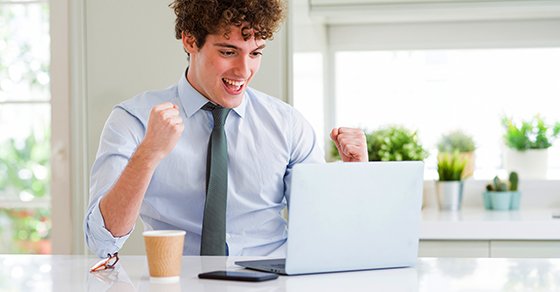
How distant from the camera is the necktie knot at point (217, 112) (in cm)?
230

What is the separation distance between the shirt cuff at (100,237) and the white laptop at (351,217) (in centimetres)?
41

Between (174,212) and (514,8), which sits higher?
(514,8)

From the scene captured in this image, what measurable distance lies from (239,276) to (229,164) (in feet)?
2.34

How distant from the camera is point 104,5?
10.5ft

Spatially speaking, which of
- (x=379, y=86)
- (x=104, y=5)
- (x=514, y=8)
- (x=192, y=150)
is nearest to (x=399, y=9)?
(x=514, y=8)

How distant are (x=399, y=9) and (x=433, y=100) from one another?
79 cm

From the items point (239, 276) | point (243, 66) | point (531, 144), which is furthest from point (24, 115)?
point (239, 276)

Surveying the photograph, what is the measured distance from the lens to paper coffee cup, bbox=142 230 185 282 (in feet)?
5.40

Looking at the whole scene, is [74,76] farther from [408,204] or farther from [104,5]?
[408,204]

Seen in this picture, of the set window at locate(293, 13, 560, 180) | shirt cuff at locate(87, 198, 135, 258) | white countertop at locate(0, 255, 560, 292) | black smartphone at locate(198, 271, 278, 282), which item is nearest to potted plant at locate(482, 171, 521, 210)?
window at locate(293, 13, 560, 180)

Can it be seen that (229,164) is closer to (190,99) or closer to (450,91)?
(190,99)

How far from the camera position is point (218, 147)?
228 cm

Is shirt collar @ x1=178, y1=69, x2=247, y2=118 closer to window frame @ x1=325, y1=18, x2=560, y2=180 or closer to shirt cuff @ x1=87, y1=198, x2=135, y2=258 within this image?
shirt cuff @ x1=87, y1=198, x2=135, y2=258

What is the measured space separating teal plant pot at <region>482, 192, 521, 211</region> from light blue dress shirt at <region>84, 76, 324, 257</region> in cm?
150
